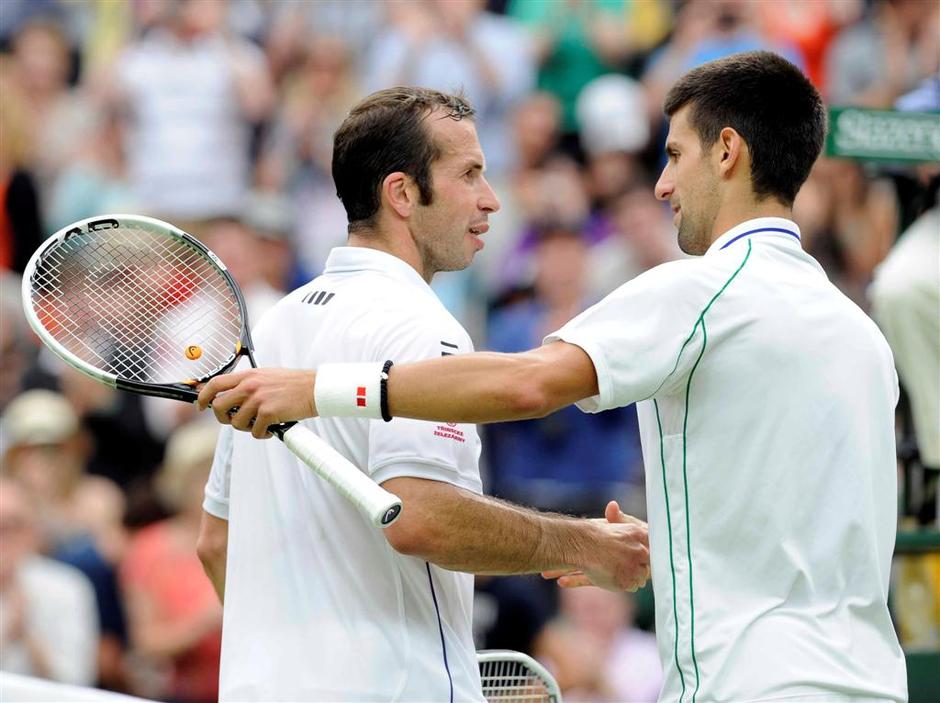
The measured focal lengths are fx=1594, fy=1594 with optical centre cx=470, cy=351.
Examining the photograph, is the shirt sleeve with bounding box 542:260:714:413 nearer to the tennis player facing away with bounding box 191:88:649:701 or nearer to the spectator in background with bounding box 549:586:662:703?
the tennis player facing away with bounding box 191:88:649:701

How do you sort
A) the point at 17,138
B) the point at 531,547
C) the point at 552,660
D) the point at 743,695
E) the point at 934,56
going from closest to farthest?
the point at 743,695
the point at 531,547
the point at 552,660
the point at 934,56
the point at 17,138

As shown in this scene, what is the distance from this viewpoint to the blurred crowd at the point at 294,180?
7684 mm

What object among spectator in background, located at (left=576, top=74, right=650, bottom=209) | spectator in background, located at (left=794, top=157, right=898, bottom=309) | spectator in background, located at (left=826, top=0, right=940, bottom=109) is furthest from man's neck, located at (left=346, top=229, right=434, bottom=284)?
spectator in background, located at (left=826, top=0, right=940, bottom=109)

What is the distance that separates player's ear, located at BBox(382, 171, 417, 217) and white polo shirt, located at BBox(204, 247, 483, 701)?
27cm

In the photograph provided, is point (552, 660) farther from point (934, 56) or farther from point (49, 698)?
point (934, 56)

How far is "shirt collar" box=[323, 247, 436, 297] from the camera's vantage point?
367cm

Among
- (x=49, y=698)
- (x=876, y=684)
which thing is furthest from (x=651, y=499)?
(x=49, y=698)

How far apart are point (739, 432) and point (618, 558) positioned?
675 millimetres

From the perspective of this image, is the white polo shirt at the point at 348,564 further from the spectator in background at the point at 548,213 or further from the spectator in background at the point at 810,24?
the spectator in background at the point at 810,24

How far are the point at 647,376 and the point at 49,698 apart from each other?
1758 millimetres

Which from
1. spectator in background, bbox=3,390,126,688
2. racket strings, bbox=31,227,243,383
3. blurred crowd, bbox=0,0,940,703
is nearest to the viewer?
racket strings, bbox=31,227,243,383

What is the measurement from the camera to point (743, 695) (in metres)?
2.96

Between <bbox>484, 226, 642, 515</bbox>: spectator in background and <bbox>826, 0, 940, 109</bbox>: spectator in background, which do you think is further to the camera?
<bbox>826, 0, 940, 109</bbox>: spectator in background

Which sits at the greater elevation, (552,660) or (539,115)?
(539,115)
